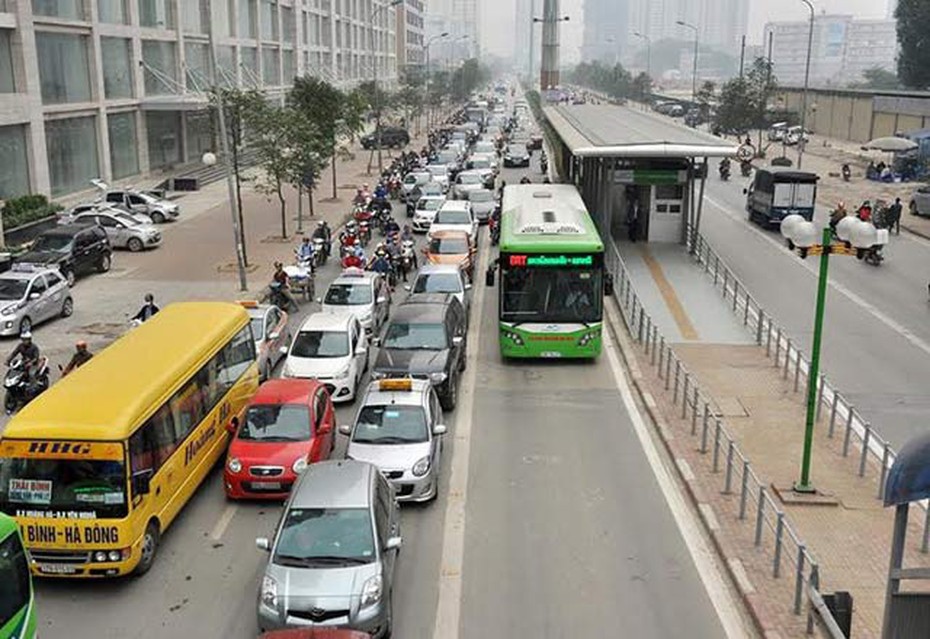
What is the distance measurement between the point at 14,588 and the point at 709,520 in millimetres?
8585

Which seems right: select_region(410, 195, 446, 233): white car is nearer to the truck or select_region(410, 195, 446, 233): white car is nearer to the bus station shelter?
the bus station shelter

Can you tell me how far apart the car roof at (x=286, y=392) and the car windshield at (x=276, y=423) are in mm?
101

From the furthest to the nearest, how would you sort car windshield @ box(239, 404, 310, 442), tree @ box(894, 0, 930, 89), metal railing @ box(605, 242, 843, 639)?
tree @ box(894, 0, 930, 89), car windshield @ box(239, 404, 310, 442), metal railing @ box(605, 242, 843, 639)

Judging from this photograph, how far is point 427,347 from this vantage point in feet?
61.6

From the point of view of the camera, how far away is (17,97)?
126 feet

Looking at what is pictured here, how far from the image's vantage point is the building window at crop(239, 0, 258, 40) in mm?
66125

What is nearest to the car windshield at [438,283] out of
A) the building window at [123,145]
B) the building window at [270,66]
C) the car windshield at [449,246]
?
the car windshield at [449,246]

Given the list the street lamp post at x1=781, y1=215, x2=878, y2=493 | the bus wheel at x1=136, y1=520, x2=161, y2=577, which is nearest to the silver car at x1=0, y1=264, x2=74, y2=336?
the bus wheel at x1=136, y1=520, x2=161, y2=577

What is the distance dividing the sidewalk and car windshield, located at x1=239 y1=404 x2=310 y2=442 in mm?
5802

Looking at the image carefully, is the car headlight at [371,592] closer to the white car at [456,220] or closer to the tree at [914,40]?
the white car at [456,220]

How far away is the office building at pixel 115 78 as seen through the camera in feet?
128

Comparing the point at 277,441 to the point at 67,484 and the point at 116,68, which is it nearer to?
the point at 67,484

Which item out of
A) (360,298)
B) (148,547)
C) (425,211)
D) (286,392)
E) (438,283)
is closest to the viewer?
(148,547)

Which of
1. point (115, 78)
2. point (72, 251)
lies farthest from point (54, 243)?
point (115, 78)
